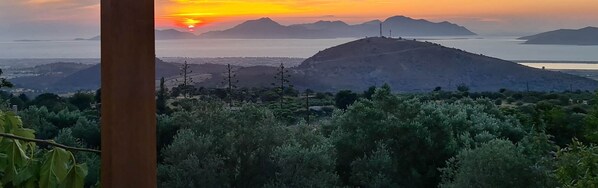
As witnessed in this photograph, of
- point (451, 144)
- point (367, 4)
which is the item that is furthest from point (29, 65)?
point (451, 144)

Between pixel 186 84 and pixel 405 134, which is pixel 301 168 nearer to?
pixel 405 134

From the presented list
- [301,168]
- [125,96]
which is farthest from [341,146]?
[125,96]

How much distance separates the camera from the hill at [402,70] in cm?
1541

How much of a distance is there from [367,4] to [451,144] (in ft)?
8.40

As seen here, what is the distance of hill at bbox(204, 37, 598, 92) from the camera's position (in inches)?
607

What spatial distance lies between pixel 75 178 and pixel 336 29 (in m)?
9.81

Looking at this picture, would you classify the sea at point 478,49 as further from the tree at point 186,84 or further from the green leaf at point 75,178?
the green leaf at point 75,178

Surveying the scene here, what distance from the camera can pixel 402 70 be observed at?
15.3 meters

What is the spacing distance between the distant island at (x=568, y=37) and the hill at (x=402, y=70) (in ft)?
11.7

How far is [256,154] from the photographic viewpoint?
7.25 metres

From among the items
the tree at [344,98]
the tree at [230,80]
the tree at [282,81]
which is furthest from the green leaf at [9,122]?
the tree at [282,81]

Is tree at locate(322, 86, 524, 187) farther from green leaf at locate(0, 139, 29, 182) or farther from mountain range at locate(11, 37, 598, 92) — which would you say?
green leaf at locate(0, 139, 29, 182)

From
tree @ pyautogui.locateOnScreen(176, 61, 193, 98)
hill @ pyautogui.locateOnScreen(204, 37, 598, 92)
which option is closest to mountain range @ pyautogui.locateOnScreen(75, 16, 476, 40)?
hill @ pyautogui.locateOnScreen(204, 37, 598, 92)

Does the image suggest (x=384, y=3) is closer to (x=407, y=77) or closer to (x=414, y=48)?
(x=407, y=77)
